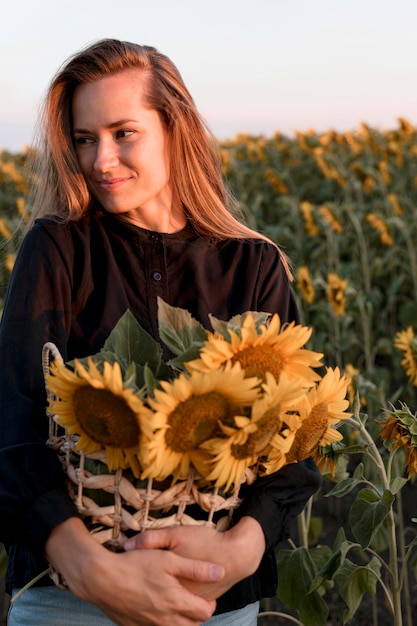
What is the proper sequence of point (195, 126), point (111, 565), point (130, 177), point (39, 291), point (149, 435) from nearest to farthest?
point (149, 435) → point (111, 565) → point (39, 291) → point (130, 177) → point (195, 126)

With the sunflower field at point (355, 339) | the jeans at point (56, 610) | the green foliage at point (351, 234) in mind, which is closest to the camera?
the jeans at point (56, 610)

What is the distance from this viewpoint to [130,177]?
1791 mm

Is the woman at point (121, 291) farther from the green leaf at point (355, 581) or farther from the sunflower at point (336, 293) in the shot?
the sunflower at point (336, 293)

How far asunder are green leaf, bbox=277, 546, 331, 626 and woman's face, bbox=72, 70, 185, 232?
2.69ft

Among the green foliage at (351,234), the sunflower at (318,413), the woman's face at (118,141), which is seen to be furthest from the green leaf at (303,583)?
the woman's face at (118,141)

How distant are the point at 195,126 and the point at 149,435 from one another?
0.98m

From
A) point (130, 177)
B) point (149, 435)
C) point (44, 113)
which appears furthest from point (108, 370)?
point (44, 113)

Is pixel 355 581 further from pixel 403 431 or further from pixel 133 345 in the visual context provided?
pixel 133 345

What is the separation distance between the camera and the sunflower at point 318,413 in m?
1.36

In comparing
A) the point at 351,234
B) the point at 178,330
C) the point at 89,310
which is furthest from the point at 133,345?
the point at 351,234

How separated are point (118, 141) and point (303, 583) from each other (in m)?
0.99

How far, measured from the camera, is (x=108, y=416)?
1.21 metres

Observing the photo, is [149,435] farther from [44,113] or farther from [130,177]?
[44,113]

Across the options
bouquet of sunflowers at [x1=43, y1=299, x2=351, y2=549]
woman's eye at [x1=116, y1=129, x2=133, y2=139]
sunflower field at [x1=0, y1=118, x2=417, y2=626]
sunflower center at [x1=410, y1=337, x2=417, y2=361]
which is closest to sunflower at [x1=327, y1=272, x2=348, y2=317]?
sunflower field at [x1=0, y1=118, x2=417, y2=626]
